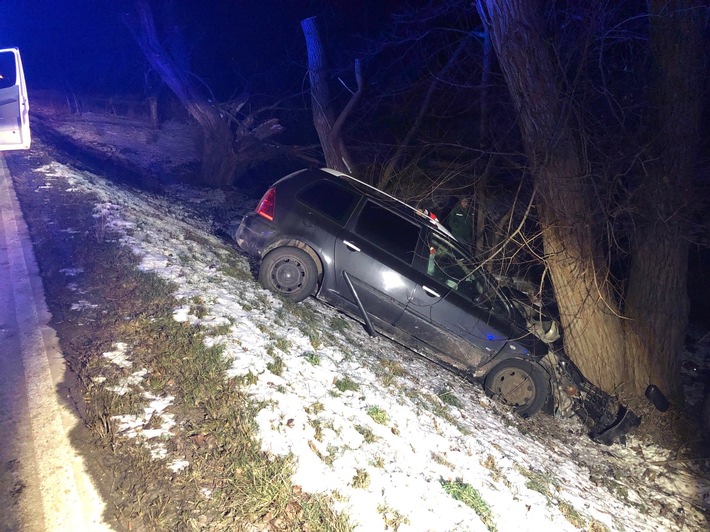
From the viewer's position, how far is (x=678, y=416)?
6.41 metres

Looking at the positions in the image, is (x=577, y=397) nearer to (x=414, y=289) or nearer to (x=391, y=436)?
(x=414, y=289)

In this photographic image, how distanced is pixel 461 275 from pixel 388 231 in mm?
1074

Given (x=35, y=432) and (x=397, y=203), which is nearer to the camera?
(x=35, y=432)

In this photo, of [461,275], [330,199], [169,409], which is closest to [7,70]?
[330,199]

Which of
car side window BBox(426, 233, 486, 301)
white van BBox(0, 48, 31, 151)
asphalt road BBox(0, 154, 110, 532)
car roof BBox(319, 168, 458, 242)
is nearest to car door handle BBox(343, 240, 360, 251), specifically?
car roof BBox(319, 168, 458, 242)

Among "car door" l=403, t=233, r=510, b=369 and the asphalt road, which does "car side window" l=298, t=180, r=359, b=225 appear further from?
the asphalt road

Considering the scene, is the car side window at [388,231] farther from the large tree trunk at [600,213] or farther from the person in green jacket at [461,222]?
the person in green jacket at [461,222]

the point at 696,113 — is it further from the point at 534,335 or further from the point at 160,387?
the point at 160,387

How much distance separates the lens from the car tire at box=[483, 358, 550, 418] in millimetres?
6445

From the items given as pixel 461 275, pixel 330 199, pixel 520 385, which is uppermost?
pixel 330 199

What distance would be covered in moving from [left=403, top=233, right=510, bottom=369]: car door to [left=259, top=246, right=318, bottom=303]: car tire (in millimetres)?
1325

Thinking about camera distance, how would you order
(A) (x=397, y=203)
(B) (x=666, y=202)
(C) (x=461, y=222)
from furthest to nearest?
(C) (x=461, y=222), (A) (x=397, y=203), (B) (x=666, y=202)

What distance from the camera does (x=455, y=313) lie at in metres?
6.35

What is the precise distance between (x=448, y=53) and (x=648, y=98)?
20.2 ft
